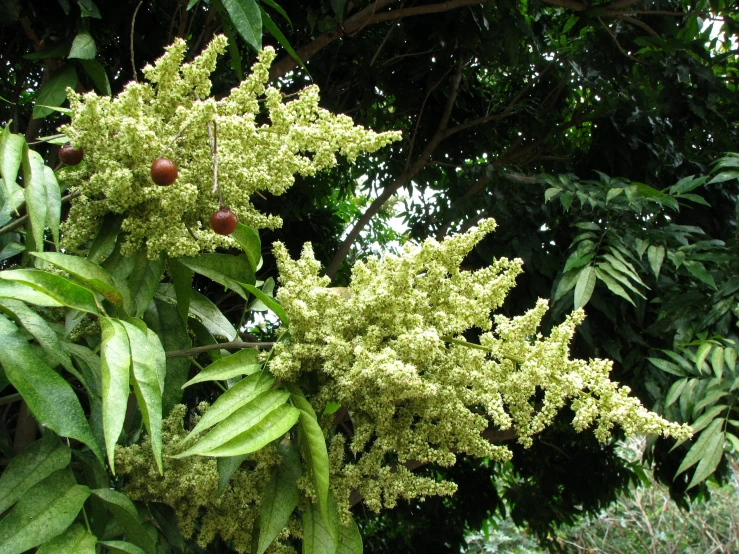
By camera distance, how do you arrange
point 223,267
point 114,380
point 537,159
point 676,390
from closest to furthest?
point 114,380 < point 223,267 < point 676,390 < point 537,159

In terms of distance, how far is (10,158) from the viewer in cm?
108

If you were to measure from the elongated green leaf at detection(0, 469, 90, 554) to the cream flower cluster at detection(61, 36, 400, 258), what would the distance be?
1.28 feet

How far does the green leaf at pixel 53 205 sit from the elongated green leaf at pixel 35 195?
0.01 meters

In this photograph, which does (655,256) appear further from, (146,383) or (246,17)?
(146,383)

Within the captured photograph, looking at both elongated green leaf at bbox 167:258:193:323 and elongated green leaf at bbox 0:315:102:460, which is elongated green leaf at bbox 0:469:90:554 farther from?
elongated green leaf at bbox 167:258:193:323

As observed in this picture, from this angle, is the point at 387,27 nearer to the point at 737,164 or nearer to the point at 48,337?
the point at 737,164

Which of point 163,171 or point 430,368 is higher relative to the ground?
point 163,171

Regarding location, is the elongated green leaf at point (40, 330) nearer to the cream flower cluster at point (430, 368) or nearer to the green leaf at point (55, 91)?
the cream flower cluster at point (430, 368)

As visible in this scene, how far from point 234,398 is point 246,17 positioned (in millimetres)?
773

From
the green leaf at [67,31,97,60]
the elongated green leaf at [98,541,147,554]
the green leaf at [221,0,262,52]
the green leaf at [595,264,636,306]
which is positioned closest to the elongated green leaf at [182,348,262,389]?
the elongated green leaf at [98,541,147,554]

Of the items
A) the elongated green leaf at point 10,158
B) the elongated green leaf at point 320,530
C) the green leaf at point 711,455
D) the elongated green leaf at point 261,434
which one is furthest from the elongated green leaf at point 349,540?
the green leaf at point 711,455

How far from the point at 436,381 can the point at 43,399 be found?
575 mm

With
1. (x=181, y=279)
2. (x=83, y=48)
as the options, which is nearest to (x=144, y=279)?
(x=181, y=279)

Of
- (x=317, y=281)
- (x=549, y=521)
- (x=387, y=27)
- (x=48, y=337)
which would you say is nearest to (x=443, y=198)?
(x=387, y=27)
